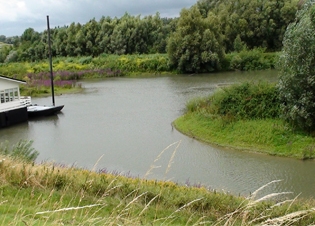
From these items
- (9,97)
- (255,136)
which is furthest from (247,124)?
(9,97)

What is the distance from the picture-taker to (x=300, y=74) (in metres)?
16.5

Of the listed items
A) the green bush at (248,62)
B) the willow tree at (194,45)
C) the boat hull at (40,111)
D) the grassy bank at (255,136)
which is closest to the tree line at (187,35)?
the willow tree at (194,45)

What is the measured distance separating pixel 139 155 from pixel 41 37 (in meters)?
59.2

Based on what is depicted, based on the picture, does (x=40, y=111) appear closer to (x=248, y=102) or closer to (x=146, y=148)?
(x=146, y=148)

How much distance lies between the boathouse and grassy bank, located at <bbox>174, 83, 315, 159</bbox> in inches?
352

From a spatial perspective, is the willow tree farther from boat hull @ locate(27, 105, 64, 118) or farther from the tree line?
boat hull @ locate(27, 105, 64, 118)

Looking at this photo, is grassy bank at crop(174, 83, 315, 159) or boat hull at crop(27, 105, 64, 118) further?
boat hull at crop(27, 105, 64, 118)

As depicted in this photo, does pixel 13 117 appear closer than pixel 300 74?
No

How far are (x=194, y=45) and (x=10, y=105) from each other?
1114 inches

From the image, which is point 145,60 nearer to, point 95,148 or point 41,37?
point 41,37

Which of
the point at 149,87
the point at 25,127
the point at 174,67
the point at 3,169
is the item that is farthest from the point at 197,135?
the point at 174,67

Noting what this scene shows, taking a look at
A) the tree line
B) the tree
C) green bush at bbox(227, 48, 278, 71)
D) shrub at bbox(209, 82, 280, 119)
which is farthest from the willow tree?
the tree

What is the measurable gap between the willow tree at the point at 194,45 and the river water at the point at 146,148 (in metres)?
17.2

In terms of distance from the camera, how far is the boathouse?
74.7ft
